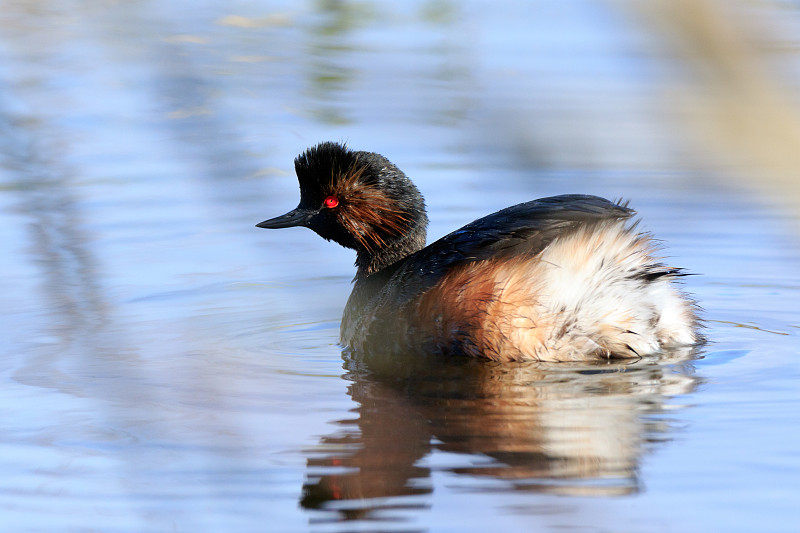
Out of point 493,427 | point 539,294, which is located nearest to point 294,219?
point 539,294

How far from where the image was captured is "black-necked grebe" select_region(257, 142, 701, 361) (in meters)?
5.61

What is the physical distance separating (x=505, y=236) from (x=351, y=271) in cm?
85

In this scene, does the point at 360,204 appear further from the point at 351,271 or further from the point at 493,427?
the point at 493,427

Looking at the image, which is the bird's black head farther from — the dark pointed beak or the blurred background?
the blurred background

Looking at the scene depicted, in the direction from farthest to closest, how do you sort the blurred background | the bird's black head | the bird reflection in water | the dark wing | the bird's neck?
the bird's neck < the bird's black head < the dark wing < the bird reflection in water < the blurred background

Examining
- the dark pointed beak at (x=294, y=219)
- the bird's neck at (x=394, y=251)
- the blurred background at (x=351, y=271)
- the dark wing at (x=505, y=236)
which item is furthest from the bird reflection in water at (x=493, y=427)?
the dark pointed beak at (x=294, y=219)

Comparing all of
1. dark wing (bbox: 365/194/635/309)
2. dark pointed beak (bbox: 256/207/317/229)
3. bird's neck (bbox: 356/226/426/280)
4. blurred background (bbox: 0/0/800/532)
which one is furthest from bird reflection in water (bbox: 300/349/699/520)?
dark pointed beak (bbox: 256/207/317/229)

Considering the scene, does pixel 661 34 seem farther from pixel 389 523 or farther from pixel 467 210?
pixel 467 210

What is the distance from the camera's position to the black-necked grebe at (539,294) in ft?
18.4

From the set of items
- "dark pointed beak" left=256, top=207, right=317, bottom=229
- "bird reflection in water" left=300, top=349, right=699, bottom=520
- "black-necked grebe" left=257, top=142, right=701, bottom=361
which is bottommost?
"bird reflection in water" left=300, top=349, right=699, bottom=520

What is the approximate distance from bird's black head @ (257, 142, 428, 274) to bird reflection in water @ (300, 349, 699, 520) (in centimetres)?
98

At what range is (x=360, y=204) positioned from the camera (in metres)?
6.66

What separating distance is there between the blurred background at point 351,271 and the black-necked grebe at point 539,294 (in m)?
0.18

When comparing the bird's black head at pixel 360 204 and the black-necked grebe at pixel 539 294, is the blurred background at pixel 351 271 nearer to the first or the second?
the black-necked grebe at pixel 539 294
